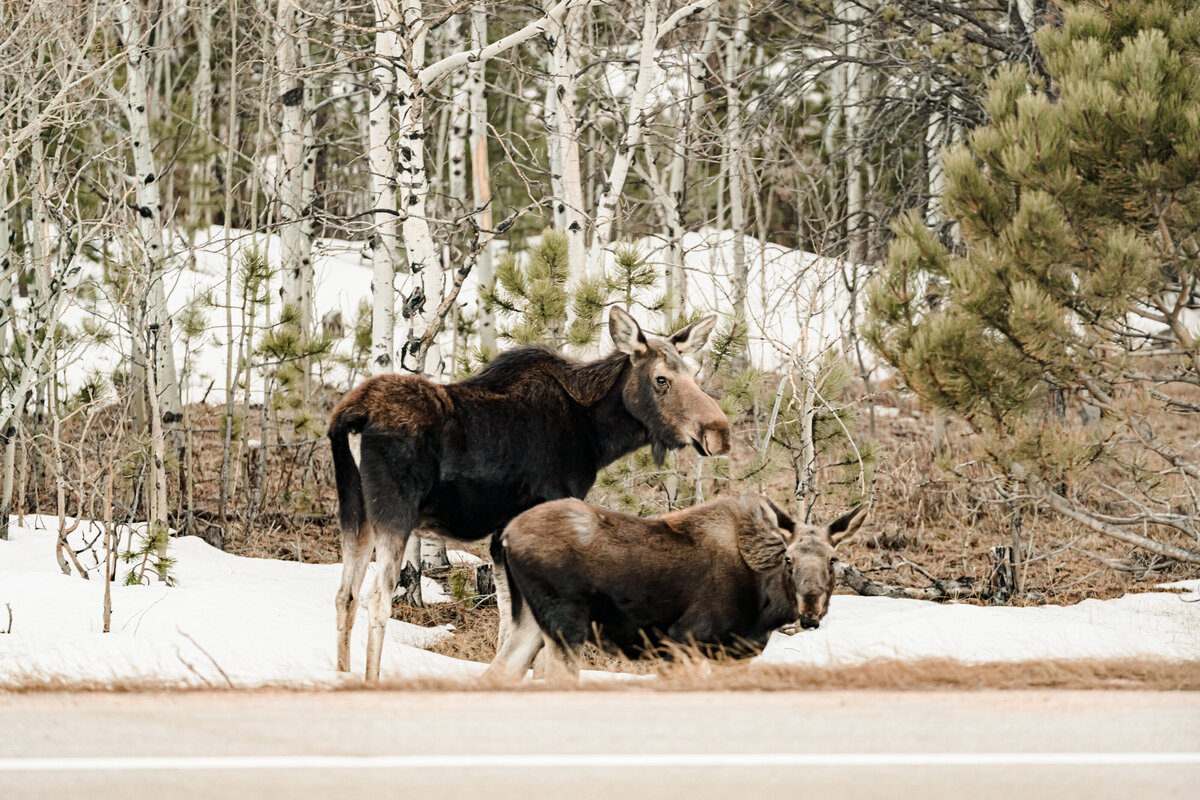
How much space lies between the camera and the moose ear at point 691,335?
9.01m

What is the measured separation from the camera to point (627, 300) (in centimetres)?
1120

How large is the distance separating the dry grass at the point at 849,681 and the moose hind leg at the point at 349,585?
1.57 meters

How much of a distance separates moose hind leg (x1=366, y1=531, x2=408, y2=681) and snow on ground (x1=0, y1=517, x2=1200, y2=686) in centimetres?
26

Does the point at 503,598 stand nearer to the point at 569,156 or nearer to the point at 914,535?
the point at 569,156

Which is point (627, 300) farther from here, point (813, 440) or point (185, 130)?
point (185, 130)

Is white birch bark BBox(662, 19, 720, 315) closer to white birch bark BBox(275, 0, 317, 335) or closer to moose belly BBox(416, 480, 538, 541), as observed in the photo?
white birch bark BBox(275, 0, 317, 335)

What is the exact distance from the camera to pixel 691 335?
9.05 meters

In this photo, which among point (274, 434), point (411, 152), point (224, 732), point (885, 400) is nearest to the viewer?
point (224, 732)

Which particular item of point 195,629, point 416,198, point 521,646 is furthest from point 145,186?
point 521,646

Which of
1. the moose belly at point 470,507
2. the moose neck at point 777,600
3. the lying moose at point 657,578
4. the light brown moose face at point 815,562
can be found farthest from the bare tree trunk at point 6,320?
the light brown moose face at point 815,562

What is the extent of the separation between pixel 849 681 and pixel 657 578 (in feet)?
5.80

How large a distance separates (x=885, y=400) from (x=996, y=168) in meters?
14.8

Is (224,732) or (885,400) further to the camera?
(885,400)

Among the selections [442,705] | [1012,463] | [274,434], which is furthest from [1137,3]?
[274,434]
